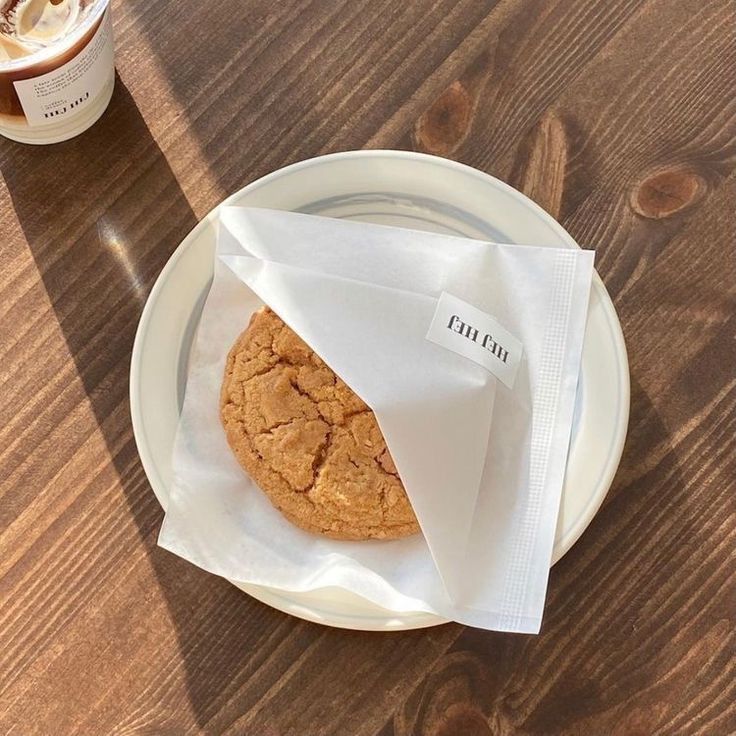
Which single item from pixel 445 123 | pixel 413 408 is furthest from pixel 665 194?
pixel 413 408

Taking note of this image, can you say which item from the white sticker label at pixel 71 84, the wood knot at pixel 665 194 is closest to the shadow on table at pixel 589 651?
the wood knot at pixel 665 194

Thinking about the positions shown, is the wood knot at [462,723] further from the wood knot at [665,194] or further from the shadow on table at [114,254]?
the wood knot at [665,194]

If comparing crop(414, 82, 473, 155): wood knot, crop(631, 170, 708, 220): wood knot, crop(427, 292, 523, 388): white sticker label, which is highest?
crop(414, 82, 473, 155): wood knot

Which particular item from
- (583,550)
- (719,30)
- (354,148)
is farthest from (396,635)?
(719,30)

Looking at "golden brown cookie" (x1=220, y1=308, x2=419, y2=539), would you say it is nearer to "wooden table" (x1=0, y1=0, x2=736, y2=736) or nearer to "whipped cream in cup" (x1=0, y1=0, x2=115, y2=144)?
"wooden table" (x1=0, y1=0, x2=736, y2=736)

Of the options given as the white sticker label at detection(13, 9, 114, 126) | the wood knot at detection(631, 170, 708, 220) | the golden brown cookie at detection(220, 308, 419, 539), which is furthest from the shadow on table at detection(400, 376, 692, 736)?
the white sticker label at detection(13, 9, 114, 126)

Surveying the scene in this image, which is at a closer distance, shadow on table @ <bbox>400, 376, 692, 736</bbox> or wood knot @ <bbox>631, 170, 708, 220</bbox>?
shadow on table @ <bbox>400, 376, 692, 736</bbox>
